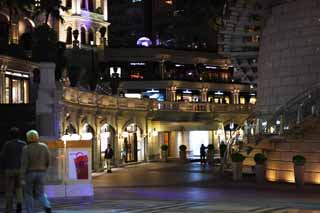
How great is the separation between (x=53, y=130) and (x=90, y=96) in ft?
43.6

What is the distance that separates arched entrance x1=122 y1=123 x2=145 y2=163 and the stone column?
885 inches

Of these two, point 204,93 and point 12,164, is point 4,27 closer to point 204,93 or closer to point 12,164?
point 204,93

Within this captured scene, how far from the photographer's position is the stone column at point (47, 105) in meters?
36.6

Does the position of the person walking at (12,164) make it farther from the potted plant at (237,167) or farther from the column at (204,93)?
the column at (204,93)

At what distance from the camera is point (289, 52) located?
4116 cm

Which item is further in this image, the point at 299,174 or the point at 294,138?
the point at 294,138

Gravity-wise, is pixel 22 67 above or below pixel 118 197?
above

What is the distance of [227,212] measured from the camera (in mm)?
18344

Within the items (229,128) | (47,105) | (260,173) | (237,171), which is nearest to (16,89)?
(47,105)

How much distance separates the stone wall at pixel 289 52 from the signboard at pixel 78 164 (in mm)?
20317

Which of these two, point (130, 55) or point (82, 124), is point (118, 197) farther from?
point (130, 55)

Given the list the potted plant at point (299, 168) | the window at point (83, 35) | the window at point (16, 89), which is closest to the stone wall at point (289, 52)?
the potted plant at point (299, 168)

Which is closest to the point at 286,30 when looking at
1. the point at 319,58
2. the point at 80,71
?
the point at 319,58

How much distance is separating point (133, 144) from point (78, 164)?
136ft
